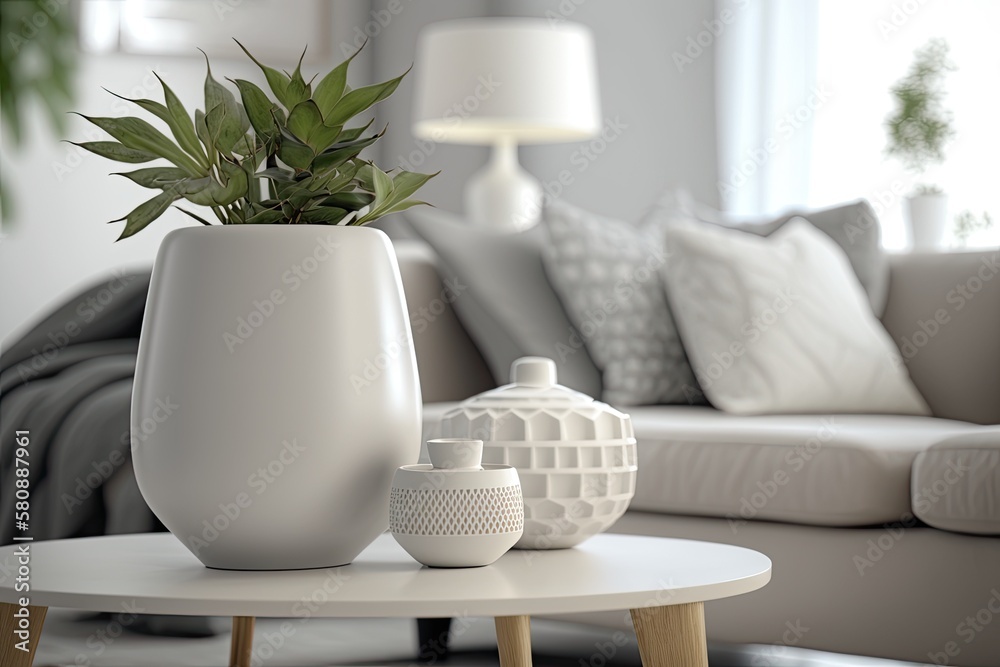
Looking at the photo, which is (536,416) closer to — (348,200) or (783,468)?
(348,200)

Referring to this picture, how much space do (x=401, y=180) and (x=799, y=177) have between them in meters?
3.13

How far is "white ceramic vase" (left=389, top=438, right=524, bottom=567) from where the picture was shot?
0.90 meters

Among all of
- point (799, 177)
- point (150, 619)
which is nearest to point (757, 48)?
point (799, 177)

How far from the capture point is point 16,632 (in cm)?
89

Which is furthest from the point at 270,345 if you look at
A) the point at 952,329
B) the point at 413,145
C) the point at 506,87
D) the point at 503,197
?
the point at 413,145

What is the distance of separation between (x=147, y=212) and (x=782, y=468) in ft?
3.50

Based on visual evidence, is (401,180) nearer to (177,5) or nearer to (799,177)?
(799,177)

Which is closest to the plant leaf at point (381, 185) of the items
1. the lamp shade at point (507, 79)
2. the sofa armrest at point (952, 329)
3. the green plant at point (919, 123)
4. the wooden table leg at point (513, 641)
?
the wooden table leg at point (513, 641)

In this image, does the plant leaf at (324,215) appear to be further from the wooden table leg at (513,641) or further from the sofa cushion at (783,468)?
the sofa cushion at (783,468)

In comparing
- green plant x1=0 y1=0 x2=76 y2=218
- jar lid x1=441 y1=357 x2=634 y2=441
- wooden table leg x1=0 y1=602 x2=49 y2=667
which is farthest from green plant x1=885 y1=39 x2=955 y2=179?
green plant x1=0 y1=0 x2=76 y2=218

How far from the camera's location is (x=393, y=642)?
217 cm

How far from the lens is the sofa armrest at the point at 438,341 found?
228 cm

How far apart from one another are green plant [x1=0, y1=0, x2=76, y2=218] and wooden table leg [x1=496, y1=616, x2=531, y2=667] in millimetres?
1045

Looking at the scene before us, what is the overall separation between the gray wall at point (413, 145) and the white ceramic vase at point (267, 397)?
9.63 feet
